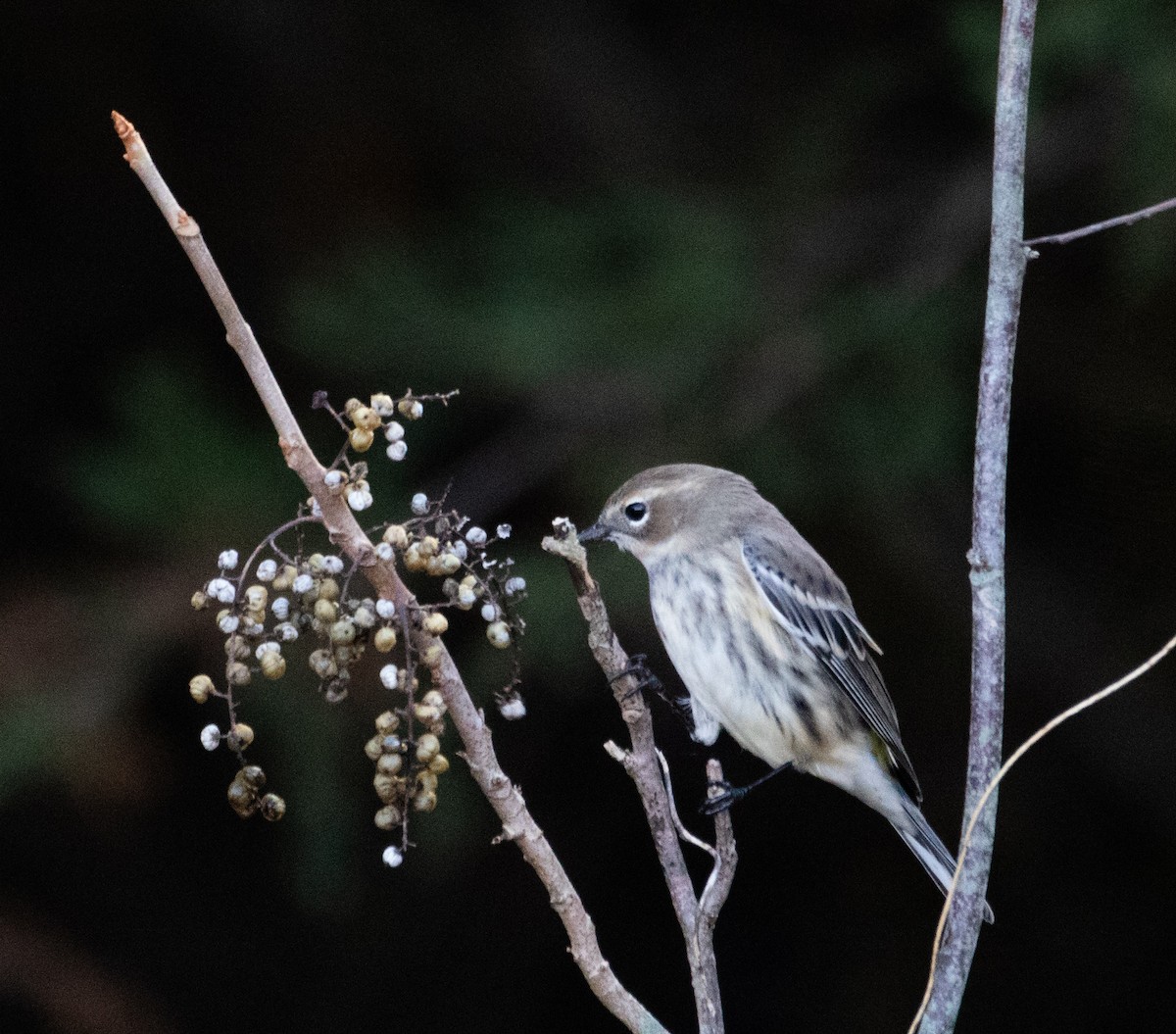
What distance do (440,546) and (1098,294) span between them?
3498mm

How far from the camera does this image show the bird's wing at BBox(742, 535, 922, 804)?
3.24m

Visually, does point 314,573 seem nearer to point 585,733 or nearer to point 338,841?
point 338,841

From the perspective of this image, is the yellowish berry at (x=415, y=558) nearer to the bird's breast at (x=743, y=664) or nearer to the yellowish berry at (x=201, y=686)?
the yellowish berry at (x=201, y=686)

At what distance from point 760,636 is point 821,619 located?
0.16 m

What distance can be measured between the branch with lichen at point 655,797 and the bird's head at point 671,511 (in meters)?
1.27

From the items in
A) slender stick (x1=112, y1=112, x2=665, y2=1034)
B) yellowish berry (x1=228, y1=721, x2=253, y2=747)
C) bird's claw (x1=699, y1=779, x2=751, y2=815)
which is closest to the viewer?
slender stick (x1=112, y1=112, x2=665, y2=1034)

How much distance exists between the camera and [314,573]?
1.43 meters

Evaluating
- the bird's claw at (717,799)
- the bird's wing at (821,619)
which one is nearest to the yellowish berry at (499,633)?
the bird's claw at (717,799)

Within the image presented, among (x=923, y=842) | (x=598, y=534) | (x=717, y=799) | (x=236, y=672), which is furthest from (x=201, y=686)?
(x=923, y=842)

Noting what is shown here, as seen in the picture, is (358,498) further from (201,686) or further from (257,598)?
(201,686)

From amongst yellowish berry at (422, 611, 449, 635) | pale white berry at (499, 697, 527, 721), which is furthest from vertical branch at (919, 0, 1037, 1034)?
yellowish berry at (422, 611, 449, 635)

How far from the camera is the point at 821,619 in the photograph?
3303 mm

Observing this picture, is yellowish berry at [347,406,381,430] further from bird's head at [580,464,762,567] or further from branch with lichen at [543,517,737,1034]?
bird's head at [580,464,762,567]

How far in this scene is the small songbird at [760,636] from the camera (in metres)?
3.14
